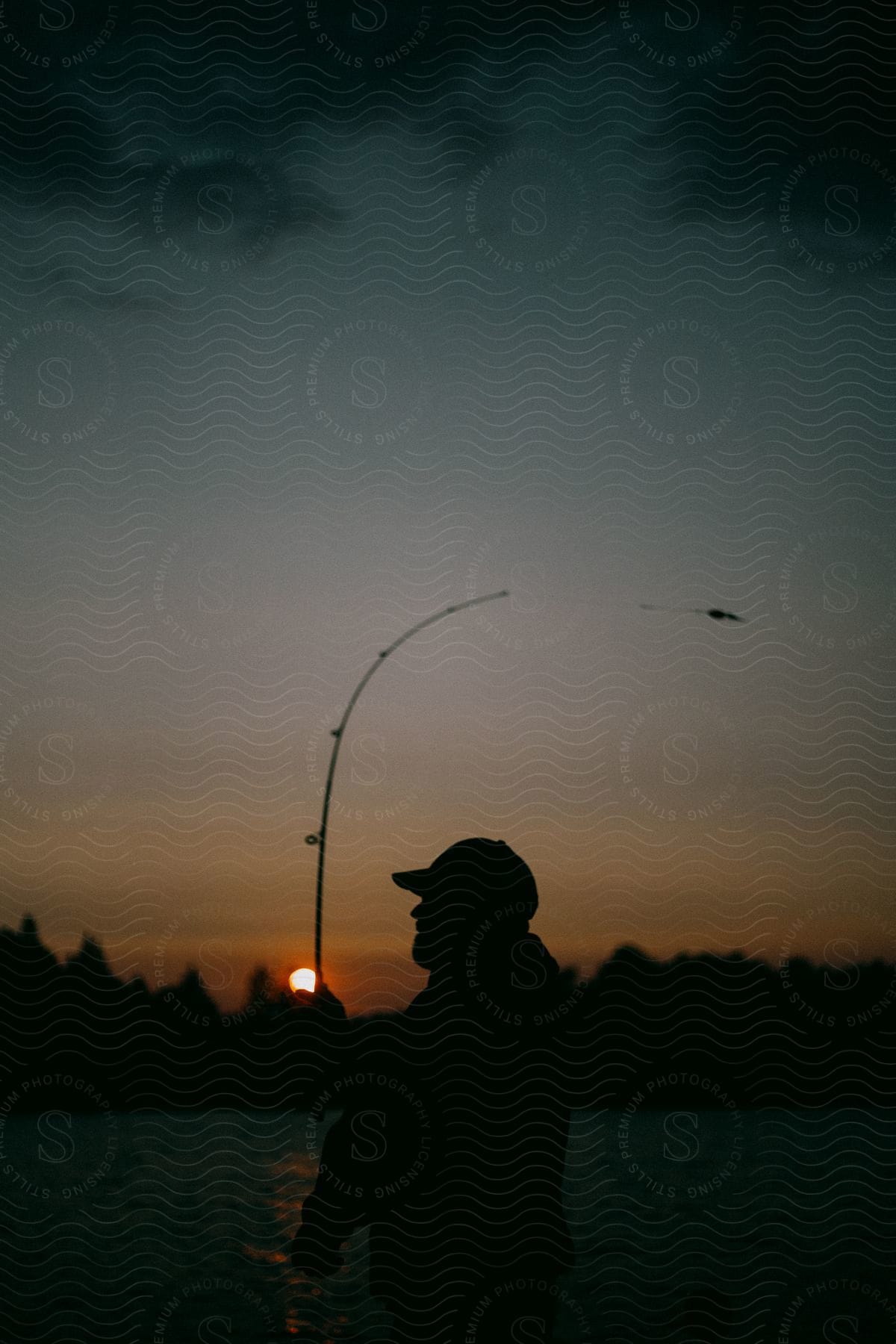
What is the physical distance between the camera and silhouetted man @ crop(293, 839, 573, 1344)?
2.15 metres

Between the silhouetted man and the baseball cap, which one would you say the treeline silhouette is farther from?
the baseball cap

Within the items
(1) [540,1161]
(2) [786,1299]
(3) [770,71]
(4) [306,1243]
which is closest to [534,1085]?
(1) [540,1161]

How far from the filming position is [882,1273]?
247cm

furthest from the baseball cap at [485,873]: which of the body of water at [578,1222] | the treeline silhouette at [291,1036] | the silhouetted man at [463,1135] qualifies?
Answer: the body of water at [578,1222]

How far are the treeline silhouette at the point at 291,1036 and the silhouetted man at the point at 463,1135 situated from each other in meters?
0.22

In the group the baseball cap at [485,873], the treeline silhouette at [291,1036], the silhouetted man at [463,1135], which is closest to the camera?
the silhouetted man at [463,1135]

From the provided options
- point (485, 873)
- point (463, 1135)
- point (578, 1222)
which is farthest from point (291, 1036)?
point (578, 1222)

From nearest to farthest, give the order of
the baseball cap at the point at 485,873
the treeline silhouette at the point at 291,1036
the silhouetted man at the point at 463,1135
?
the silhouetted man at the point at 463,1135 → the baseball cap at the point at 485,873 → the treeline silhouette at the point at 291,1036

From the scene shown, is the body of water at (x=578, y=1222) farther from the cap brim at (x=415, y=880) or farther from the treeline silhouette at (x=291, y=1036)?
the cap brim at (x=415, y=880)

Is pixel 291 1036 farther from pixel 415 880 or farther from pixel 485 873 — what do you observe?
pixel 485 873

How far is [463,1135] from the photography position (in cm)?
221

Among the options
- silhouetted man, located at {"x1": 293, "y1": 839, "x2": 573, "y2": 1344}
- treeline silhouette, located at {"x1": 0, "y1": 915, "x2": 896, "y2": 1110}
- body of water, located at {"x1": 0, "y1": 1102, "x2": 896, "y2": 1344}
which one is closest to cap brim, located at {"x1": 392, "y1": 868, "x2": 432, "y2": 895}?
silhouetted man, located at {"x1": 293, "y1": 839, "x2": 573, "y2": 1344}

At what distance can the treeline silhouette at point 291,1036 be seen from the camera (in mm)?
2461

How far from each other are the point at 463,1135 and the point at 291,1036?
45 cm
